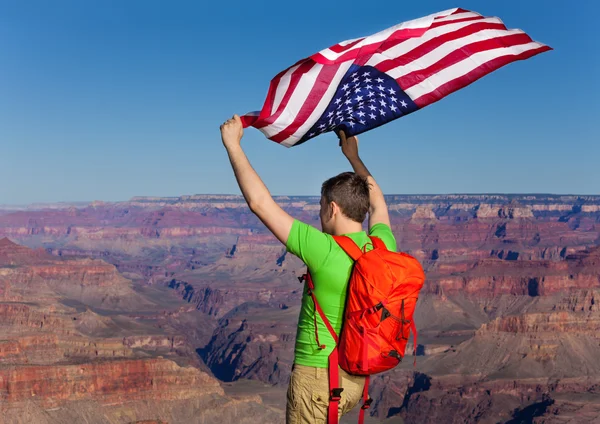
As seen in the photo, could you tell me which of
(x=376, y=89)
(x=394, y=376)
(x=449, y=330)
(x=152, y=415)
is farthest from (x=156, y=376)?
(x=449, y=330)

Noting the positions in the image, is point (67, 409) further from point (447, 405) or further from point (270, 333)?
point (270, 333)

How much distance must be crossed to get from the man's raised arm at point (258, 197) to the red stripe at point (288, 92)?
7.88 feet

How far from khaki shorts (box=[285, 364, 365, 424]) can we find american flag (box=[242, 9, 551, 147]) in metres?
3.23

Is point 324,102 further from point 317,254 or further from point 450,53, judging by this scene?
point 317,254

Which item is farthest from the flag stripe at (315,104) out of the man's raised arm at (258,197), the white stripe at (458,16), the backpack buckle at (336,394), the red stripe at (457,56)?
the backpack buckle at (336,394)

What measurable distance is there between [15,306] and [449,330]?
289 ft

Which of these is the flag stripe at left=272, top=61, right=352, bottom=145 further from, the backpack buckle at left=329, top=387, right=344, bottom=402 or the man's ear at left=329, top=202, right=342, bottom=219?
the backpack buckle at left=329, top=387, right=344, bottom=402

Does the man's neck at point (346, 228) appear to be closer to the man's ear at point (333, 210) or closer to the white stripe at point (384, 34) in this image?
the man's ear at point (333, 210)

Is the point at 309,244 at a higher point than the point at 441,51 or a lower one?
lower

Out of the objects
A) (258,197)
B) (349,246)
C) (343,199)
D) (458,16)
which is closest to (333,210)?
(343,199)

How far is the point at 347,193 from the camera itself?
7895mm

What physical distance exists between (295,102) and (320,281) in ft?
9.94

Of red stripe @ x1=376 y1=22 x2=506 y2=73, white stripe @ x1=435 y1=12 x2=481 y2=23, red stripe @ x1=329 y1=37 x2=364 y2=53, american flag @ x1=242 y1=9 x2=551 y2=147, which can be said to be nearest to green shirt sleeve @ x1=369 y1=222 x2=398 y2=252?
american flag @ x1=242 y1=9 x2=551 y2=147

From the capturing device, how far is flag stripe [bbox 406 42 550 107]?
1028 cm
